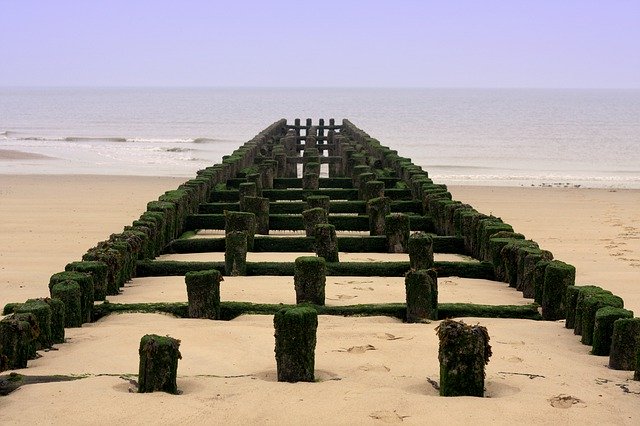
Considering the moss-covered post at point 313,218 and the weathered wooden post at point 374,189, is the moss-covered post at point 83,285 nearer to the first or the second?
the moss-covered post at point 313,218

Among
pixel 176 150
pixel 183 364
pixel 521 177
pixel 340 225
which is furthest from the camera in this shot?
pixel 176 150

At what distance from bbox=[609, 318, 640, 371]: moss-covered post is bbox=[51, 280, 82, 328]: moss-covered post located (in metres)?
3.98

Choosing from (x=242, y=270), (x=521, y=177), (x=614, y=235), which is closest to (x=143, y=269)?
(x=242, y=270)

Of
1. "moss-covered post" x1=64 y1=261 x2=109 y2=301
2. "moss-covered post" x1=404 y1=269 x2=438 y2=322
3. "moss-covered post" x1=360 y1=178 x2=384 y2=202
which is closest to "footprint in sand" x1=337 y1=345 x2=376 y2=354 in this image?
"moss-covered post" x1=404 y1=269 x2=438 y2=322

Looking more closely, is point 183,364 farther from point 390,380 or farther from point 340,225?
point 340,225

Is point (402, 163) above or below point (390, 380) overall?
above

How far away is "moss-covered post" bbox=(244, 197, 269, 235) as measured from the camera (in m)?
13.6

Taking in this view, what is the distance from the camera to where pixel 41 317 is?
7.29m

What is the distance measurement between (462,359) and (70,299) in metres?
3.37

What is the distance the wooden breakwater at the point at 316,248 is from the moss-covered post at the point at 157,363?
1.03 m

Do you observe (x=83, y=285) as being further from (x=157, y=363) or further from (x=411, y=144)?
(x=411, y=144)

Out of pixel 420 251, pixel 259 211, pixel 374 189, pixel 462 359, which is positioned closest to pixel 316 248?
pixel 420 251

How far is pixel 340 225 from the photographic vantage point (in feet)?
44.9

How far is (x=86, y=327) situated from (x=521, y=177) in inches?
1224
